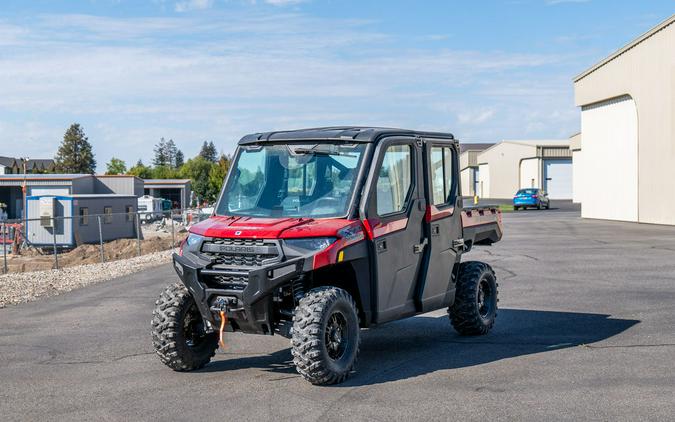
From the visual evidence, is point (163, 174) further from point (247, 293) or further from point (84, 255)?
point (247, 293)

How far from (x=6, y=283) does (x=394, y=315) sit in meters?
11.7

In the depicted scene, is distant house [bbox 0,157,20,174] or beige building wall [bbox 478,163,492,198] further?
distant house [bbox 0,157,20,174]

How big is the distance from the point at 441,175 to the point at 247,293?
9.94ft

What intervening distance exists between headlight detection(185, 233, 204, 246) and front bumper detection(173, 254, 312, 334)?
166 mm

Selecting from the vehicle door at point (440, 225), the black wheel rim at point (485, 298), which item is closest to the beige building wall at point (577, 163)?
the black wheel rim at point (485, 298)

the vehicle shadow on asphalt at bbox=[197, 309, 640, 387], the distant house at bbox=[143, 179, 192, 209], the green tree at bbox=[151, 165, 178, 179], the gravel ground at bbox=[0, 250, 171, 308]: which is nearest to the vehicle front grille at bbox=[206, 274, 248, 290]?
the vehicle shadow on asphalt at bbox=[197, 309, 640, 387]

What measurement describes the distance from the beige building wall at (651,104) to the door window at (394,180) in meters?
29.0

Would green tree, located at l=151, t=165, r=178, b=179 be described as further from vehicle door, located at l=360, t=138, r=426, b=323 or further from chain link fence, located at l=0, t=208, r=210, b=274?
vehicle door, located at l=360, t=138, r=426, b=323

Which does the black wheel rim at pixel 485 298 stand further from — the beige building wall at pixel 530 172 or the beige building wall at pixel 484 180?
the beige building wall at pixel 484 180

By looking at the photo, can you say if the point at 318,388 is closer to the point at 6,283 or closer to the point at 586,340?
the point at 586,340

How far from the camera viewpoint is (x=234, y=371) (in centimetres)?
857

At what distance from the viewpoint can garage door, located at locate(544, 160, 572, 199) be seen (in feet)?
281

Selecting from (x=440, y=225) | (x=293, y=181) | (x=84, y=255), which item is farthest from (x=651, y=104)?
(x=293, y=181)

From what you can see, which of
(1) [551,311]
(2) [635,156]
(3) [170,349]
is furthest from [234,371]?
(2) [635,156]
